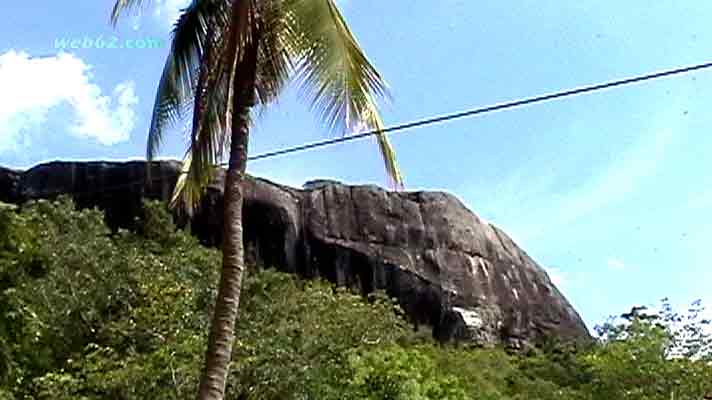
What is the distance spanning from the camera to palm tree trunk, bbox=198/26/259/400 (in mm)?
5215

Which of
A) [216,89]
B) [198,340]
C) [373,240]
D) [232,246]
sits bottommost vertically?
[198,340]

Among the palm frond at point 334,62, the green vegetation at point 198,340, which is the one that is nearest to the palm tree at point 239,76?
the palm frond at point 334,62

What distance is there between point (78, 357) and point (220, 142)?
241 inches

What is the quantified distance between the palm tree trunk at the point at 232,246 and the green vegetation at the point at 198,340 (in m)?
3.08

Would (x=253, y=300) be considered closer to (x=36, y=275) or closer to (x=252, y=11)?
(x=36, y=275)

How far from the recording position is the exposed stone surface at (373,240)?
19.6m

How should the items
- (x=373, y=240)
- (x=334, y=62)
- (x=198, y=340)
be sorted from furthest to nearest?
(x=373, y=240) < (x=198, y=340) < (x=334, y=62)

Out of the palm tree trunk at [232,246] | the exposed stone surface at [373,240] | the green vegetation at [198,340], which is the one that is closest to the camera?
the palm tree trunk at [232,246]

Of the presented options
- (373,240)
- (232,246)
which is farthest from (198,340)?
(373,240)

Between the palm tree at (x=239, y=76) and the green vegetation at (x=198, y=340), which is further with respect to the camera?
the green vegetation at (x=198, y=340)

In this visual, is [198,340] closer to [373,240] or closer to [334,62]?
[334,62]

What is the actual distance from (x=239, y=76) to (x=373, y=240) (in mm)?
15010

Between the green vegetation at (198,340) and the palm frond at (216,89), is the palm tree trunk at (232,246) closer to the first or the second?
the palm frond at (216,89)

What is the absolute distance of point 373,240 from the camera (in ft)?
67.5
